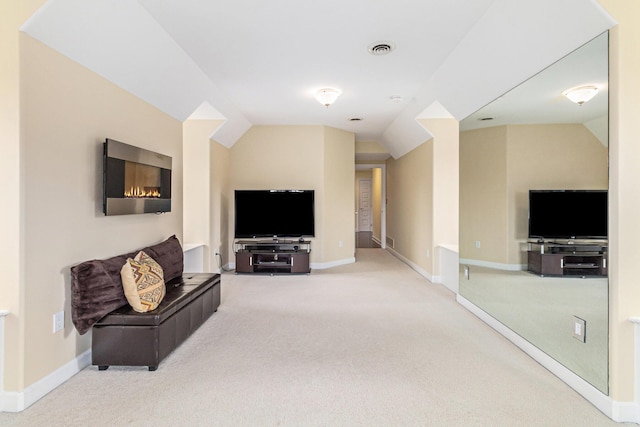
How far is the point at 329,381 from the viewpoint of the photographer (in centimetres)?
240

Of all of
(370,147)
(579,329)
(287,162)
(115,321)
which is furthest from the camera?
(370,147)

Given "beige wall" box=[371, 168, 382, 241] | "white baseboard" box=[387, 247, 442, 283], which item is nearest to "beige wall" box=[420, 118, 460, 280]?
"white baseboard" box=[387, 247, 442, 283]

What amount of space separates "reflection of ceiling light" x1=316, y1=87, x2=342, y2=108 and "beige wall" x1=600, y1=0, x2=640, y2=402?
3.02 meters

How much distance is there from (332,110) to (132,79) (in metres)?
3.18

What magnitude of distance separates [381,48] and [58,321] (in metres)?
3.48

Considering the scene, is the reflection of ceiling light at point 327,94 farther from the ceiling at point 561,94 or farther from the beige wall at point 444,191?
the ceiling at point 561,94

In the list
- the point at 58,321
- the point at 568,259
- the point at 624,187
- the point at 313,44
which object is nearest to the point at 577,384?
the point at 568,259

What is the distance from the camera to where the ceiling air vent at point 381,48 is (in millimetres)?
3254

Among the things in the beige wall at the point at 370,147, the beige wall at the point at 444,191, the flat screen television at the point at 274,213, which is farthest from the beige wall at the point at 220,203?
the beige wall at the point at 444,191

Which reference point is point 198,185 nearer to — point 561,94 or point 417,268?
point 417,268

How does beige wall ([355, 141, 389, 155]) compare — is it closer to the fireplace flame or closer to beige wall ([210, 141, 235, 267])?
beige wall ([210, 141, 235, 267])

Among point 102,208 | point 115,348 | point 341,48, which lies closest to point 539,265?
point 341,48

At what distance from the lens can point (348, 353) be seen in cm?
286

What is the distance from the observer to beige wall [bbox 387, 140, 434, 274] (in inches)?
226
